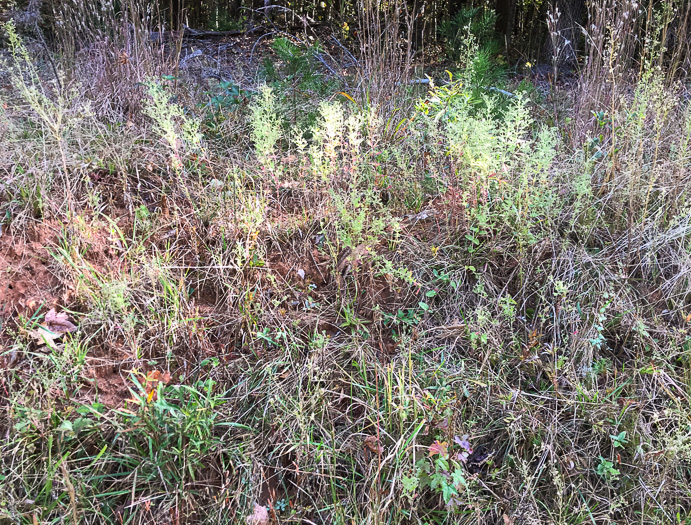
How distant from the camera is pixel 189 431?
1558mm

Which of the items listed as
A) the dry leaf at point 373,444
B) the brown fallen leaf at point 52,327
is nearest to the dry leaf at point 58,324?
the brown fallen leaf at point 52,327

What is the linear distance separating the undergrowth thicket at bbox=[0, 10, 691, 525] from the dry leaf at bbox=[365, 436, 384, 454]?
17mm

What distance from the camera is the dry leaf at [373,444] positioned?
5.09 feet

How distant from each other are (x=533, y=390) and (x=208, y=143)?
7.34 ft

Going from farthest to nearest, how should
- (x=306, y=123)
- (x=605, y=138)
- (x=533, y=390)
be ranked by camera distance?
1. (x=306, y=123)
2. (x=605, y=138)
3. (x=533, y=390)

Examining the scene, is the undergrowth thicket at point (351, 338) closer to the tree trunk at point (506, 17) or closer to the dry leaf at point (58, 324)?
the dry leaf at point (58, 324)

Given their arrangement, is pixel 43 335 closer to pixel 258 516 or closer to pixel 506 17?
pixel 258 516

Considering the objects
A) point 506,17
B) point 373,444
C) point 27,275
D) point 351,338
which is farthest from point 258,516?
point 506,17

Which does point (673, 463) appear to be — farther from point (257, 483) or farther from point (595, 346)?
point (257, 483)

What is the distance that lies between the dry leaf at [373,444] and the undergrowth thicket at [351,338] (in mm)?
17

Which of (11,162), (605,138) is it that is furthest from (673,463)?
(11,162)

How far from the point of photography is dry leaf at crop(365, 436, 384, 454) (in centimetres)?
155

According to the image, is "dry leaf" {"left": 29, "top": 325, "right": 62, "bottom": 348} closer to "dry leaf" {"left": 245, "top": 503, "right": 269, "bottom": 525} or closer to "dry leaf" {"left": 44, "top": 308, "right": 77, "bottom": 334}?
"dry leaf" {"left": 44, "top": 308, "right": 77, "bottom": 334}

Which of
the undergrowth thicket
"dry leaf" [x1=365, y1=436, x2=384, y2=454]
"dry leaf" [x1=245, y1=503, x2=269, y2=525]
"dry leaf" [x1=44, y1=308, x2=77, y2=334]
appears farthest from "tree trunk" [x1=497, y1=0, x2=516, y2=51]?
"dry leaf" [x1=245, y1=503, x2=269, y2=525]
